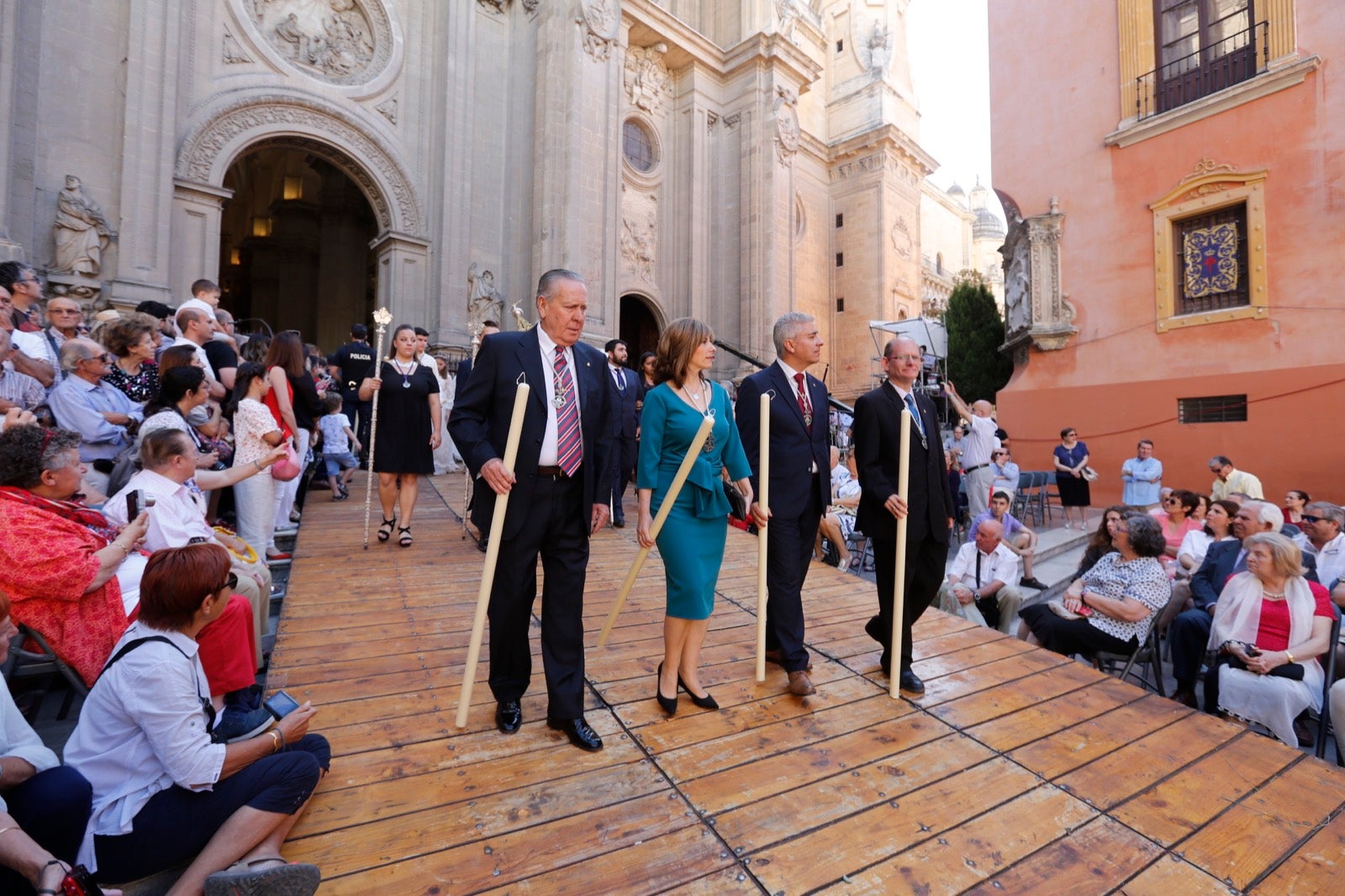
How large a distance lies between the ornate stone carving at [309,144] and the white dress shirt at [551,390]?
11.9 meters

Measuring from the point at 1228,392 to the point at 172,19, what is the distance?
739 inches

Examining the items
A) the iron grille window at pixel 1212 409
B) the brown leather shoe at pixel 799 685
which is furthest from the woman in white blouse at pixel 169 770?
the iron grille window at pixel 1212 409

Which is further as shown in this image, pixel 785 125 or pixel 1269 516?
pixel 785 125

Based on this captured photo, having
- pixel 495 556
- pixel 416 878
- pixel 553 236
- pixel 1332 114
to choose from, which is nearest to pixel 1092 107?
pixel 1332 114

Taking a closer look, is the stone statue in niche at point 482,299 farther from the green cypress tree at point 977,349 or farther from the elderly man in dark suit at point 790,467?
the green cypress tree at point 977,349

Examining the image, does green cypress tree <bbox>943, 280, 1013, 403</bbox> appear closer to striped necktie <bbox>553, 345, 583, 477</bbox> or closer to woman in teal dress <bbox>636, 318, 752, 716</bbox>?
woman in teal dress <bbox>636, 318, 752, 716</bbox>

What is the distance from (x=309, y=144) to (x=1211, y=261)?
16828mm

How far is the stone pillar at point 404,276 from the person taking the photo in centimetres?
1375

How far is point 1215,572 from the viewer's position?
5.41 m

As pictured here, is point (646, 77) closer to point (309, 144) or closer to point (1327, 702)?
point (309, 144)

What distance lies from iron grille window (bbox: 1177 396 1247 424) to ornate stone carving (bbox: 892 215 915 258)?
1685cm

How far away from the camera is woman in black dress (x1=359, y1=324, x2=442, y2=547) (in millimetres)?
6012

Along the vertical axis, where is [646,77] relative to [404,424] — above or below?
above

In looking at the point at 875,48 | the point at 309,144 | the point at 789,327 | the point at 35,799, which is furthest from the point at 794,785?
the point at 875,48
